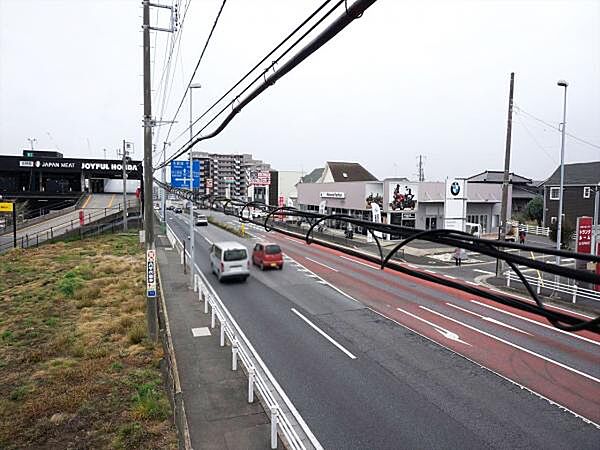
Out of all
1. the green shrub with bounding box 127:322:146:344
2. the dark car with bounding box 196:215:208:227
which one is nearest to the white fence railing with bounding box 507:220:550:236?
the dark car with bounding box 196:215:208:227

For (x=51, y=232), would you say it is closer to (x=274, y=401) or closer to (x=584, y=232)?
(x=274, y=401)

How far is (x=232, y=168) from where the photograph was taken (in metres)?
153

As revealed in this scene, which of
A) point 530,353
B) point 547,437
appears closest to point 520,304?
point 547,437

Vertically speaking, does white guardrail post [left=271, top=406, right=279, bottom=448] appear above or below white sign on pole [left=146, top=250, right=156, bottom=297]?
below

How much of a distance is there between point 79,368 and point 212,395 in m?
4.02

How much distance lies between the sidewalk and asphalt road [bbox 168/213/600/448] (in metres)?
1.08

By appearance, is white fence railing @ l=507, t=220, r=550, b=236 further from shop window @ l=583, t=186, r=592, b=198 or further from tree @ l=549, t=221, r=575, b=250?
tree @ l=549, t=221, r=575, b=250

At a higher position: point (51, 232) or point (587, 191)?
point (587, 191)

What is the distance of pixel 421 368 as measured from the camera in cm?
1134

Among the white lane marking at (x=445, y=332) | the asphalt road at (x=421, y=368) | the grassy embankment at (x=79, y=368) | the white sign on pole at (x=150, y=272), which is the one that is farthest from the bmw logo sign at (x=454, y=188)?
the white sign on pole at (x=150, y=272)

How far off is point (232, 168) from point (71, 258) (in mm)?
125083

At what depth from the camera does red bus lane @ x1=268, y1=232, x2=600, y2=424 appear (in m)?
10.2

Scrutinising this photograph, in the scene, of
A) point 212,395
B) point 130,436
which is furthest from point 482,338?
point 130,436

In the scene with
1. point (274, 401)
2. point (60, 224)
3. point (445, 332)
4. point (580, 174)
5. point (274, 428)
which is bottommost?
point (445, 332)
